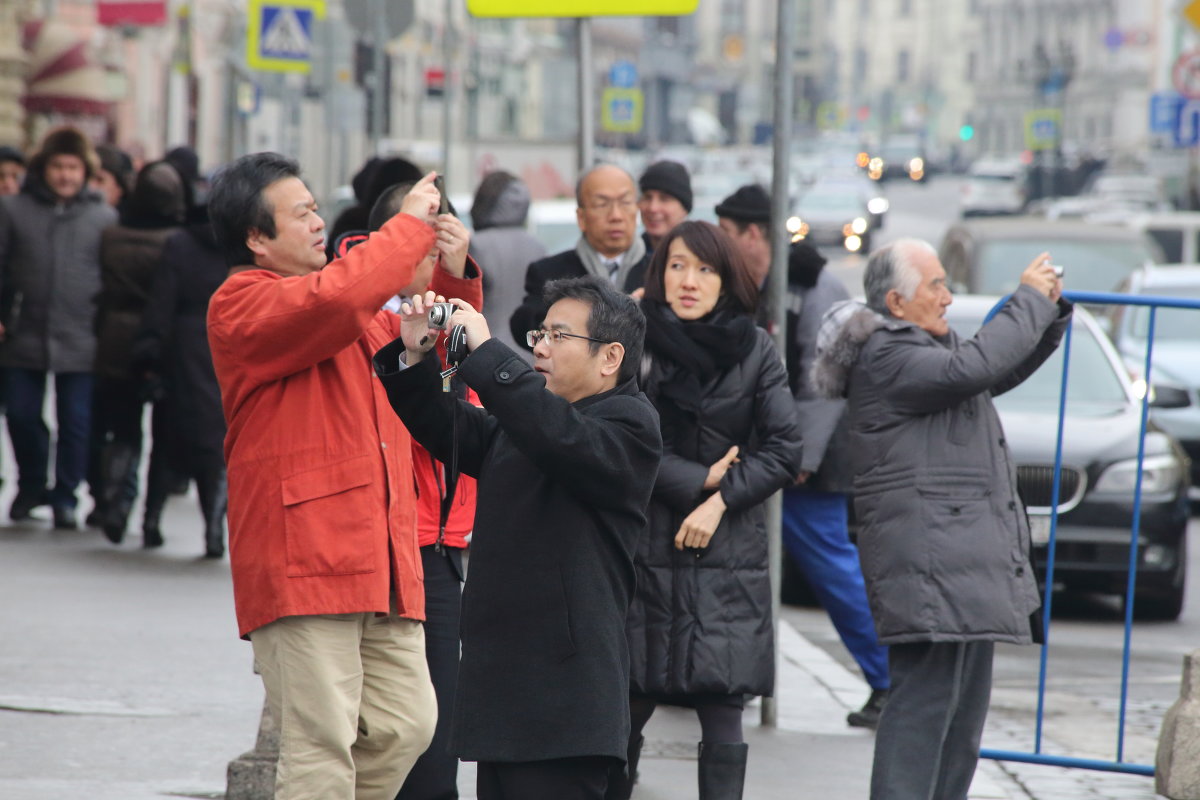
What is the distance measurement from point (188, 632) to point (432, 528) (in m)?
3.63

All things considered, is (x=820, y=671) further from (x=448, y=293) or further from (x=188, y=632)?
(x=448, y=293)

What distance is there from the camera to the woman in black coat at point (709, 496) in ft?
17.9

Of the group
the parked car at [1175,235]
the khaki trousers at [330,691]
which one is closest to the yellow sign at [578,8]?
the khaki trousers at [330,691]

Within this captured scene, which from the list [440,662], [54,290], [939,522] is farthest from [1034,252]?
[440,662]

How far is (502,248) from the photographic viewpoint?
31.0 ft

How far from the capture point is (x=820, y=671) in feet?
27.0

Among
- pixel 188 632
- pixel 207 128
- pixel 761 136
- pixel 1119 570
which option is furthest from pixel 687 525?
pixel 761 136

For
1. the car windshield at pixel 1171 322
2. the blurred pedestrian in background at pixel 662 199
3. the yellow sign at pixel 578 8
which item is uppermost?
the yellow sign at pixel 578 8

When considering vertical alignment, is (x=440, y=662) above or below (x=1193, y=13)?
below

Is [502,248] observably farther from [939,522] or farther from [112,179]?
[939,522]

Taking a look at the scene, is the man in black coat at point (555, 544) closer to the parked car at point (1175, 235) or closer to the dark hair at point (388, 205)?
the dark hair at point (388, 205)

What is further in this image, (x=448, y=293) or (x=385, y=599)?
(x=448, y=293)

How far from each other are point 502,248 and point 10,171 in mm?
5397

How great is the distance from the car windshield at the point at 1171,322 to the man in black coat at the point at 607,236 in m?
8.36
